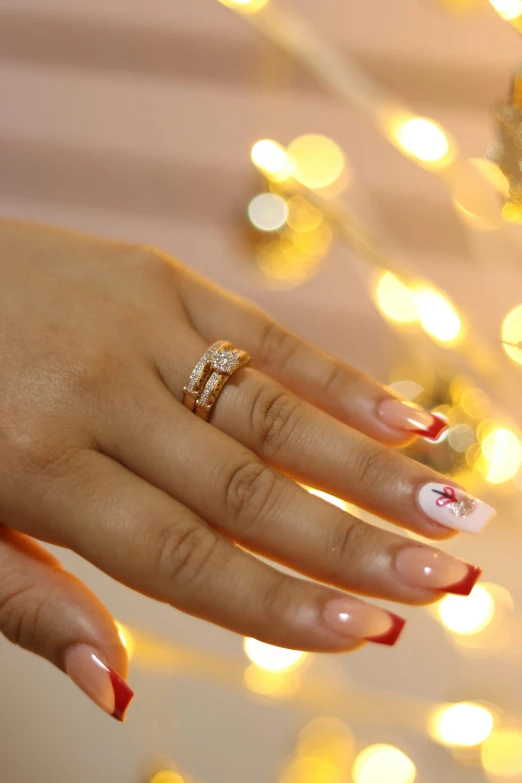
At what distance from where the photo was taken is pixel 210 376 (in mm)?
718

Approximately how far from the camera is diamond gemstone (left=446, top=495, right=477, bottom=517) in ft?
2.03

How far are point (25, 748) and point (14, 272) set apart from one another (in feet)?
1.85

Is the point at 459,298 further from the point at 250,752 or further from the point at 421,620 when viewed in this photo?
the point at 250,752

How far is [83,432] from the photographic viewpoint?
26.0 inches

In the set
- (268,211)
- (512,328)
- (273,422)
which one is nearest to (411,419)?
(273,422)

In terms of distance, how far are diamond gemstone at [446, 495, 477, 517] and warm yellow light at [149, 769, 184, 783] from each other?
0.51m

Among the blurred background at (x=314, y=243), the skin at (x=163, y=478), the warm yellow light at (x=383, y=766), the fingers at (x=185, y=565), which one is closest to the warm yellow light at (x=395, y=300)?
the blurred background at (x=314, y=243)

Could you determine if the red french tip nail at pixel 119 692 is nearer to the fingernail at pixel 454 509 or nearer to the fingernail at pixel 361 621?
the fingernail at pixel 361 621

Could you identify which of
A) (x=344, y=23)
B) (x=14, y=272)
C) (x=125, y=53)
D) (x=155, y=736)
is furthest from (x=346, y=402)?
(x=125, y=53)

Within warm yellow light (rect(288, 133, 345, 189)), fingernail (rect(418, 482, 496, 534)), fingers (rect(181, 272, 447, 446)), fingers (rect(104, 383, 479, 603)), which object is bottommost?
fingers (rect(104, 383, 479, 603))

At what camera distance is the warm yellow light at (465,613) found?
109 cm

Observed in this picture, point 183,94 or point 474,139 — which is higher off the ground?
point 474,139

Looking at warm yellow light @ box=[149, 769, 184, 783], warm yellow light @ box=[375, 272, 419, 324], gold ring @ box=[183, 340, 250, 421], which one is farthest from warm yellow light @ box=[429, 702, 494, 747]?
warm yellow light @ box=[375, 272, 419, 324]

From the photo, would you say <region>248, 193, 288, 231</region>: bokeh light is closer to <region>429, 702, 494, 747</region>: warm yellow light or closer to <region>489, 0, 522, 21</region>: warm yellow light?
<region>489, 0, 522, 21</region>: warm yellow light
